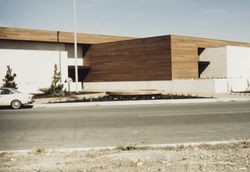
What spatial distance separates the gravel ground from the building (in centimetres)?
2534

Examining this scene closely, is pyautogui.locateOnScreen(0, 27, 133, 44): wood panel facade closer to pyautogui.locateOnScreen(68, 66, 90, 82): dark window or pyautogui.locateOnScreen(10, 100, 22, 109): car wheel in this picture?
pyautogui.locateOnScreen(68, 66, 90, 82): dark window

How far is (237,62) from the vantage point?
39875 millimetres

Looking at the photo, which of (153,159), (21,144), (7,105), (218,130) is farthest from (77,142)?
(7,105)

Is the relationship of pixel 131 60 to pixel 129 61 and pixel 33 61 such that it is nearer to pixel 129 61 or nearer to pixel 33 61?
pixel 129 61

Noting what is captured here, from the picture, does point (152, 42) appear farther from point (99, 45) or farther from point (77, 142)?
point (77, 142)

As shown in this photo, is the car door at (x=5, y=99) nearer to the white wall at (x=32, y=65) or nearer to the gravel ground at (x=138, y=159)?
the white wall at (x=32, y=65)

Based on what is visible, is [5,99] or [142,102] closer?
[5,99]

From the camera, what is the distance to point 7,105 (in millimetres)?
22656

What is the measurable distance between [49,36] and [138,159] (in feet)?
107

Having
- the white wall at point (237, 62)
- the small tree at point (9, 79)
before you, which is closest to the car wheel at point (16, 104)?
the small tree at point (9, 79)

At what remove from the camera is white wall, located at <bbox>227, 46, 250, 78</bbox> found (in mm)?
38812

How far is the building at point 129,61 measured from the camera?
1383 inches

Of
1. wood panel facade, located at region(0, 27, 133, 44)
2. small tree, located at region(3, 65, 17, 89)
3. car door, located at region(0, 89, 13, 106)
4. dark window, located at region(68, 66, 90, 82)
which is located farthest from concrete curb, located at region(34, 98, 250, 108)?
dark window, located at region(68, 66, 90, 82)

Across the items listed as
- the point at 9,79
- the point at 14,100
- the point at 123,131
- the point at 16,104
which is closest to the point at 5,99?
the point at 14,100
